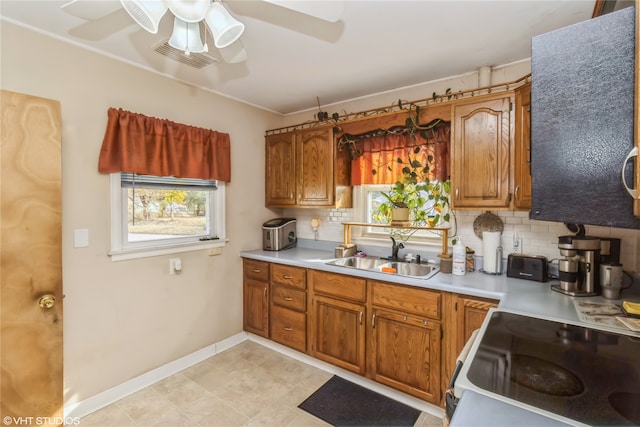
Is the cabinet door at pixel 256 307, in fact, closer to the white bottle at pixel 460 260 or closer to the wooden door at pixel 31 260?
the wooden door at pixel 31 260

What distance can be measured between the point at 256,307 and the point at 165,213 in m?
1.27

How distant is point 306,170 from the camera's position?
3.01 metres

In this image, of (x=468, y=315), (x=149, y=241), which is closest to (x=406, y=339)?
(x=468, y=315)

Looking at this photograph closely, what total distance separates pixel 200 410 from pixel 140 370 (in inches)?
26.0

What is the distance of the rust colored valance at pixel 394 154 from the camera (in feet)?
8.00

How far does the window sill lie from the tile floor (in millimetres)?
1048

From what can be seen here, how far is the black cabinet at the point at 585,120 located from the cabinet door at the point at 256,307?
7.98ft

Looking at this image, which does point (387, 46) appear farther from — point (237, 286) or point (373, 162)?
point (237, 286)

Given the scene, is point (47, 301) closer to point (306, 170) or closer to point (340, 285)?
point (340, 285)

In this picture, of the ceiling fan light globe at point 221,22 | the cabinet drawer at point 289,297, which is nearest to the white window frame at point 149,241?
the cabinet drawer at point 289,297

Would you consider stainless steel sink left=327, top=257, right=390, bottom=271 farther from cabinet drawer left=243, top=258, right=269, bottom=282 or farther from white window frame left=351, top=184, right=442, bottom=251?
cabinet drawer left=243, top=258, right=269, bottom=282

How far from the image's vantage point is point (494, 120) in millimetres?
2059

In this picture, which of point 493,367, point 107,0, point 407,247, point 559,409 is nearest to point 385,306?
point 407,247

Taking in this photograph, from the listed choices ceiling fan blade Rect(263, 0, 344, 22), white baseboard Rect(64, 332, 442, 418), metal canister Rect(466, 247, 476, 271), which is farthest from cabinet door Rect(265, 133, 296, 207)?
ceiling fan blade Rect(263, 0, 344, 22)
